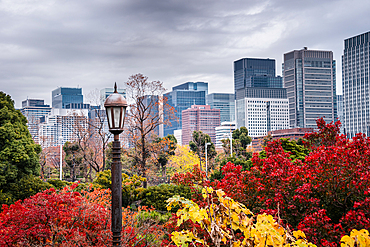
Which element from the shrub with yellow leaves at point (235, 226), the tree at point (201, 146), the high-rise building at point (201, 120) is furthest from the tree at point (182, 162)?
the high-rise building at point (201, 120)

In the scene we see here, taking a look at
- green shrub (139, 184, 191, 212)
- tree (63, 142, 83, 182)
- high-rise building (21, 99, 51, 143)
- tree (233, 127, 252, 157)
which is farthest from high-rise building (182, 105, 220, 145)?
green shrub (139, 184, 191, 212)

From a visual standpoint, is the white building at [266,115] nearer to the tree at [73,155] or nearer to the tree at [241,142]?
the tree at [241,142]

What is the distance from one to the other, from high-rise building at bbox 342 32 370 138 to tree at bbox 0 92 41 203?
159645mm

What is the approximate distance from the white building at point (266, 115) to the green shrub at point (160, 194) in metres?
156

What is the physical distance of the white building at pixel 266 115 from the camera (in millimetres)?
167000

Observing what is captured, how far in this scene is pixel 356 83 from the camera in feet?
527

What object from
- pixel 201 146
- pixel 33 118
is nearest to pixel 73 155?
pixel 201 146

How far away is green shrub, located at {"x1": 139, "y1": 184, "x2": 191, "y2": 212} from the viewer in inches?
511

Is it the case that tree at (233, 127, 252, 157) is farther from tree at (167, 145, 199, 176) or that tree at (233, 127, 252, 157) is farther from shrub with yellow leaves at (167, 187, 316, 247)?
shrub with yellow leaves at (167, 187, 316, 247)

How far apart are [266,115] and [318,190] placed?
16699 centimetres

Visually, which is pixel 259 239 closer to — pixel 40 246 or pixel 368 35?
pixel 40 246

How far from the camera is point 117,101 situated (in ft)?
17.6

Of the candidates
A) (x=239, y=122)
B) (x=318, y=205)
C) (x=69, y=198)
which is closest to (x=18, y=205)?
(x=69, y=198)

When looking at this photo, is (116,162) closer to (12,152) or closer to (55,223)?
(55,223)
